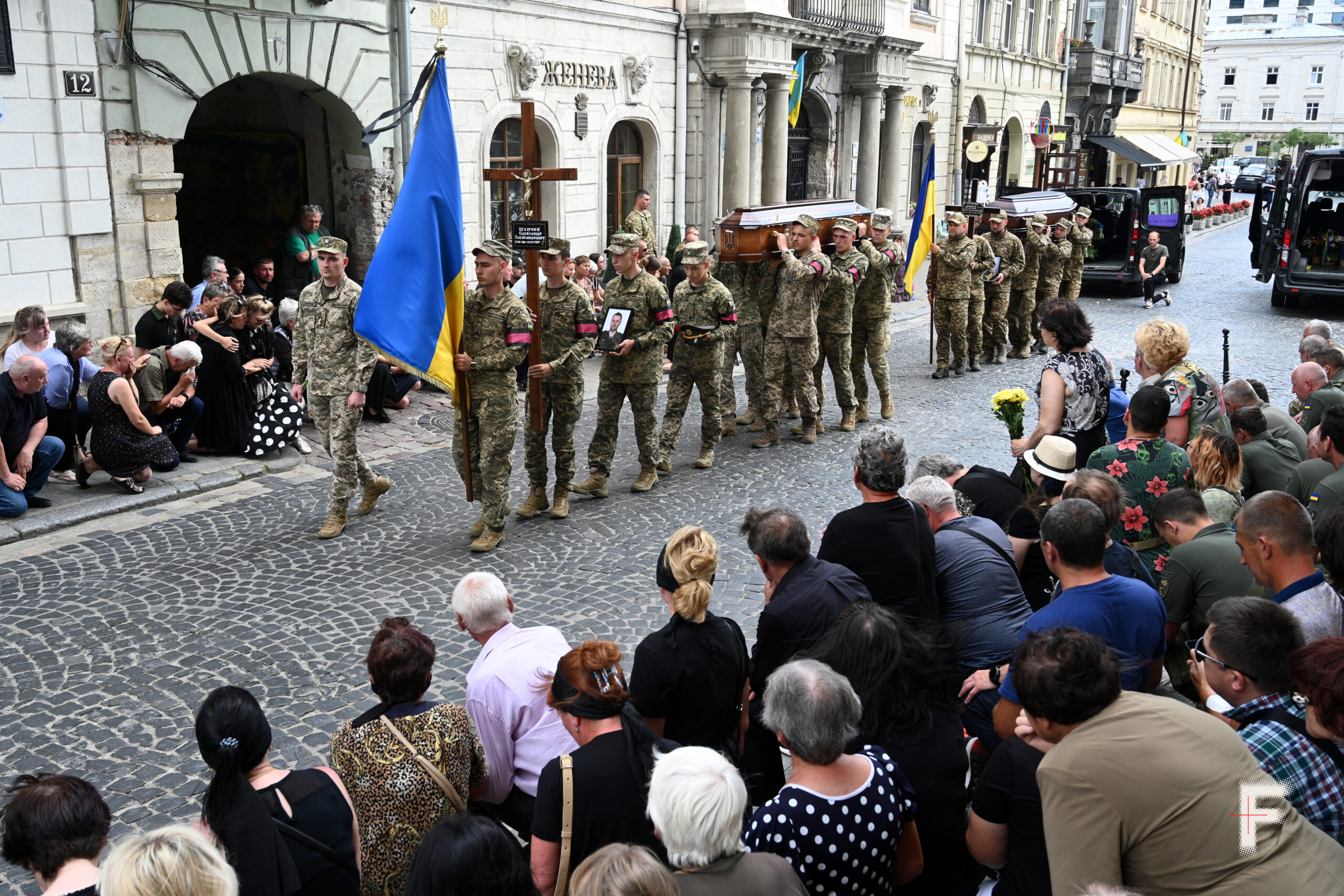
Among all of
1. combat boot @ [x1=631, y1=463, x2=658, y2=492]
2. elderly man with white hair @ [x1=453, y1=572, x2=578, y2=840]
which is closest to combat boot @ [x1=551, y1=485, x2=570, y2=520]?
combat boot @ [x1=631, y1=463, x2=658, y2=492]

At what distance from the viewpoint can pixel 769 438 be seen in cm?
1020

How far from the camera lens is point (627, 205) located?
58.4 feet

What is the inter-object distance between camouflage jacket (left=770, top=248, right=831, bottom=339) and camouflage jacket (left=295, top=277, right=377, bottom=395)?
12.7 feet

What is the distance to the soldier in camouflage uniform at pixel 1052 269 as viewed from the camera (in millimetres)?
15086

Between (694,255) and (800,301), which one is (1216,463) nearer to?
(694,255)

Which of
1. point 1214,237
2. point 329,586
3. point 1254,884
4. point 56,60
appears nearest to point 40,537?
point 329,586

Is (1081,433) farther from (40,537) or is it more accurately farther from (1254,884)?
(40,537)

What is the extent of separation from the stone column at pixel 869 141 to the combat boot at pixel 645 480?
1708 cm

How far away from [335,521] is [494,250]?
2130mm

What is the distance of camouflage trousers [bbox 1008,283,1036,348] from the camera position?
14.7m

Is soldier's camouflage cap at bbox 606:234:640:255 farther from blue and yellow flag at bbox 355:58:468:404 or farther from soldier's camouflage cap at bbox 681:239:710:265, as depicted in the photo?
blue and yellow flag at bbox 355:58:468:404

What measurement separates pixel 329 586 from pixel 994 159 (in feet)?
91.4

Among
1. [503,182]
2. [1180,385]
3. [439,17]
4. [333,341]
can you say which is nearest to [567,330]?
[333,341]

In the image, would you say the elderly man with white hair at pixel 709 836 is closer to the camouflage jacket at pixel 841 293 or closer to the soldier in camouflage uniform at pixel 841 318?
the soldier in camouflage uniform at pixel 841 318
